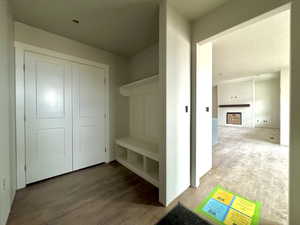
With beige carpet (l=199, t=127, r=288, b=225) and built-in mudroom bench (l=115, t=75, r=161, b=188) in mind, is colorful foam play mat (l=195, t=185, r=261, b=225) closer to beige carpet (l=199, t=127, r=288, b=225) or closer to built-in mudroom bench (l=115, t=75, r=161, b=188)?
beige carpet (l=199, t=127, r=288, b=225)

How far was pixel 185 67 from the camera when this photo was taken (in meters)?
1.79

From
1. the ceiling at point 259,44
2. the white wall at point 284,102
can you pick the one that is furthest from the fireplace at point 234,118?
the ceiling at point 259,44

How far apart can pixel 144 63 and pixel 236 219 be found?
2.86 m

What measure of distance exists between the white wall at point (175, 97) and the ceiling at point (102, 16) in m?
0.25

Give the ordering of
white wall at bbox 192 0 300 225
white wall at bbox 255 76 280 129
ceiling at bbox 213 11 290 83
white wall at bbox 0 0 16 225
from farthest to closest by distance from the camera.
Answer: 1. white wall at bbox 255 76 280 129
2. ceiling at bbox 213 11 290 83
3. white wall at bbox 0 0 16 225
4. white wall at bbox 192 0 300 225

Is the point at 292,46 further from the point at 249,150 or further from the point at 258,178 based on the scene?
the point at 249,150

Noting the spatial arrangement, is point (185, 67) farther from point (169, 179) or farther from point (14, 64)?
point (14, 64)

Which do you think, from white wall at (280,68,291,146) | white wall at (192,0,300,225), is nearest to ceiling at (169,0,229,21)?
white wall at (192,0,300,225)

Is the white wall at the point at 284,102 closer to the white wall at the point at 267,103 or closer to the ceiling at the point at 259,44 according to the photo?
the ceiling at the point at 259,44

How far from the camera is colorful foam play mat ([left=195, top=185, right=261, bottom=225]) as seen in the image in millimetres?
1339

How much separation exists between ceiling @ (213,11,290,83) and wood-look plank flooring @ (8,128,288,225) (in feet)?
8.21

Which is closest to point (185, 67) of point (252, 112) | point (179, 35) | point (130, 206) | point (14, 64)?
point (179, 35)

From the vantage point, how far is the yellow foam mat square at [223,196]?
160 centimetres

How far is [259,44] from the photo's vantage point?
273 cm
